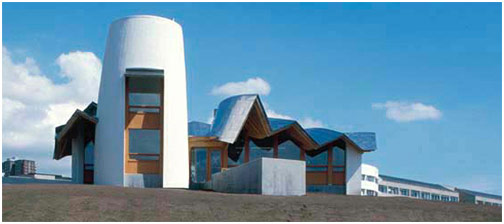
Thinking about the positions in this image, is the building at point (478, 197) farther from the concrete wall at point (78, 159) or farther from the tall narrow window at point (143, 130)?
the tall narrow window at point (143, 130)

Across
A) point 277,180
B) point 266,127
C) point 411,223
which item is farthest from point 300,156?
point 411,223

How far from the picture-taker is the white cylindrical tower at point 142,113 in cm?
2981

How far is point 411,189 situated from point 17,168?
155 ft

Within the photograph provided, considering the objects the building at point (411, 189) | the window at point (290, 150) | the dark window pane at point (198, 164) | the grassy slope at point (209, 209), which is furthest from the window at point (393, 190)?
the grassy slope at point (209, 209)

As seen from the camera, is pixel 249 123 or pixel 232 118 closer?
pixel 232 118

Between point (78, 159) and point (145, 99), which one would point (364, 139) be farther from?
point (78, 159)

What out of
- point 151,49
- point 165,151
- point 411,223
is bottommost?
point 411,223

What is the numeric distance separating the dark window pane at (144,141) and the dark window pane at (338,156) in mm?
13192

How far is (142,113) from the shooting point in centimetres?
3064

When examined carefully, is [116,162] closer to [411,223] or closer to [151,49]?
[151,49]

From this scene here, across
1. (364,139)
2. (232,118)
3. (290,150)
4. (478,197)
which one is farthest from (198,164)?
(478,197)

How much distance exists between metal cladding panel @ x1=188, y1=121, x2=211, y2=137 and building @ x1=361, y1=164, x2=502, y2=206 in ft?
92.7

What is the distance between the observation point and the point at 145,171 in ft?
98.4

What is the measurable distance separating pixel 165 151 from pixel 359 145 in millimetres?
14299
